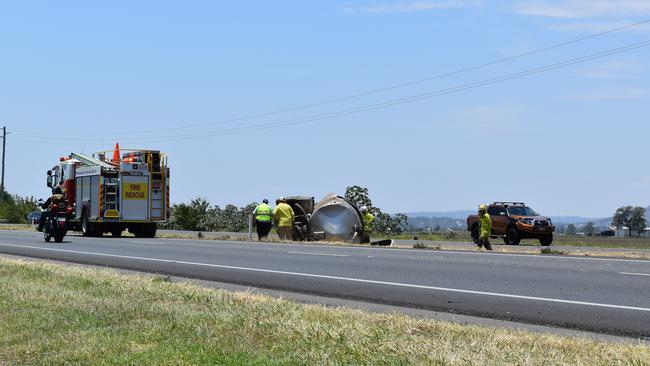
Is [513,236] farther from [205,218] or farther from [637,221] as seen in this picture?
[637,221]

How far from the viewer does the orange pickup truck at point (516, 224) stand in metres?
36.2

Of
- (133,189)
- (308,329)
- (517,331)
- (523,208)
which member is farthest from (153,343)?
(523,208)

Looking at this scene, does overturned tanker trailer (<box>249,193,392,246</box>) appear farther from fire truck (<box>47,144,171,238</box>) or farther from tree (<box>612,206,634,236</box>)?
tree (<box>612,206,634,236</box>)

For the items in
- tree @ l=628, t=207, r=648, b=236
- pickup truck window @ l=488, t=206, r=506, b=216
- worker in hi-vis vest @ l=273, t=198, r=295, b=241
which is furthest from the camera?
tree @ l=628, t=207, r=648, b=236

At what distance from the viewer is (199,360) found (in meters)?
7.24

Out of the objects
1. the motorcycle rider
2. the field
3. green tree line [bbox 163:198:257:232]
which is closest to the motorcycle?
the motorcycle rider

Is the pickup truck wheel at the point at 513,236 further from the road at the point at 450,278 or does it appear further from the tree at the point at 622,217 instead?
the tree at the point at 622,217

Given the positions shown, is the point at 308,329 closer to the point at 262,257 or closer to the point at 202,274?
the point at 202,274

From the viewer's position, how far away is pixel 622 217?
165375 millimetres

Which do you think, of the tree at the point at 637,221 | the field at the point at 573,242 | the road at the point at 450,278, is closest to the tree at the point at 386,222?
the field at the point at 573,242

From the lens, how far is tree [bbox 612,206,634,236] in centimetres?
16088

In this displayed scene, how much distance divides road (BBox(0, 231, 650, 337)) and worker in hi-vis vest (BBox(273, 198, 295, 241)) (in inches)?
288

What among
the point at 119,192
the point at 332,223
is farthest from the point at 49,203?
the point at 332,223

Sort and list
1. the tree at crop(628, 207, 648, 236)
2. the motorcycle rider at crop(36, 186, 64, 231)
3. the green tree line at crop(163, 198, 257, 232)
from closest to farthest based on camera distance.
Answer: the motorcycle rider at crop(36, 186, 64, 231), the green tree line at crop(163, 198, 257, 232), the tree at crop(628, 207, 648, 236)
